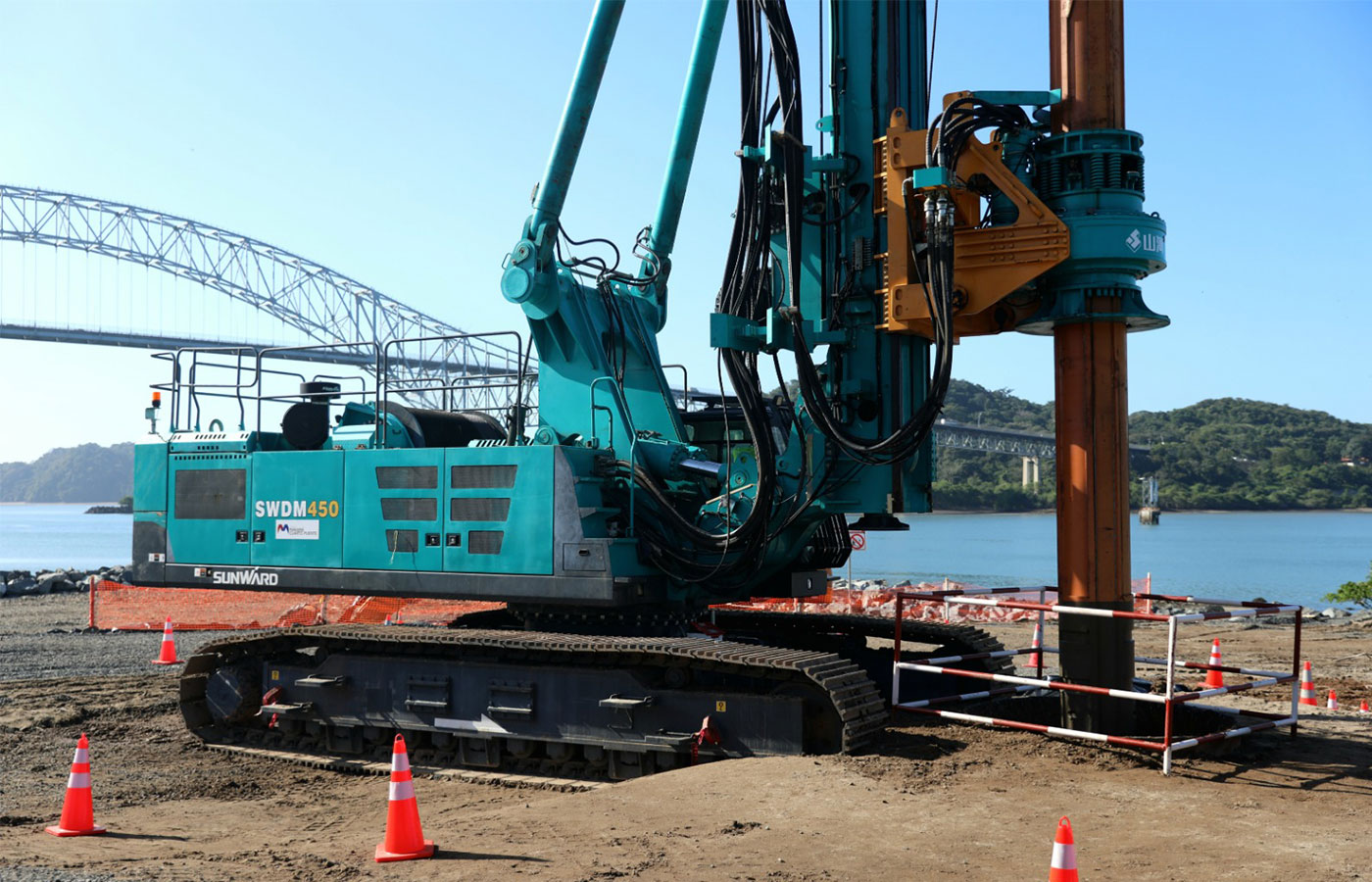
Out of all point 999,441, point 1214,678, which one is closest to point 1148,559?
point 999,441

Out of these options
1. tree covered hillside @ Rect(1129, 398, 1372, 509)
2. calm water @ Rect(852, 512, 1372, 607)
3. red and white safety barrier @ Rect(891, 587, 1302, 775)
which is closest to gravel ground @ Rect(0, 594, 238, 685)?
red and white safety barrier @ Rect(891, 587, 1302, 775)

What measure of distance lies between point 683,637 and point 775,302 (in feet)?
9.28

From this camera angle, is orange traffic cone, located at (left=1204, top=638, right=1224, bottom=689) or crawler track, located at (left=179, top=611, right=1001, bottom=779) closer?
crawler track, located at (left=179, top=611, right=1001, bottom=779)

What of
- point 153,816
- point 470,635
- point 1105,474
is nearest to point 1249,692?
point 1105,474

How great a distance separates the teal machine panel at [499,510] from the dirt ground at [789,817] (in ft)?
5.91

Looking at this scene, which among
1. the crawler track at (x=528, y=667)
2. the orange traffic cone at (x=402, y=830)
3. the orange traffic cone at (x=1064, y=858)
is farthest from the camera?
the crawler track at (x=528, y=667)

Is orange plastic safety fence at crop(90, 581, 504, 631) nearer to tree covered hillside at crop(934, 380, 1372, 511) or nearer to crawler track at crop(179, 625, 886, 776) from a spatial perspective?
crawler track at crop(179, 625, 886, 776)

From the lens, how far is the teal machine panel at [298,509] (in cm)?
1139

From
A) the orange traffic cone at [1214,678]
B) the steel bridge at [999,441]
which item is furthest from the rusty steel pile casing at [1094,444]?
the steel bridge at [999,441]

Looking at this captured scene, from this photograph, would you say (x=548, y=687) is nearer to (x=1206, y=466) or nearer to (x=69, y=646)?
(x=69, y=646)

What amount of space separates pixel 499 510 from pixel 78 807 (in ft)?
12.2

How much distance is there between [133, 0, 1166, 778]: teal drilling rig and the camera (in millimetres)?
9211

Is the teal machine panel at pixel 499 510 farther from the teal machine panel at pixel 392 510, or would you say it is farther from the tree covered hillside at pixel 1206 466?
the tree covered hillside at pixel 1206 466

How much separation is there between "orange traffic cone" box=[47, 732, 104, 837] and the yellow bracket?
6.33m
